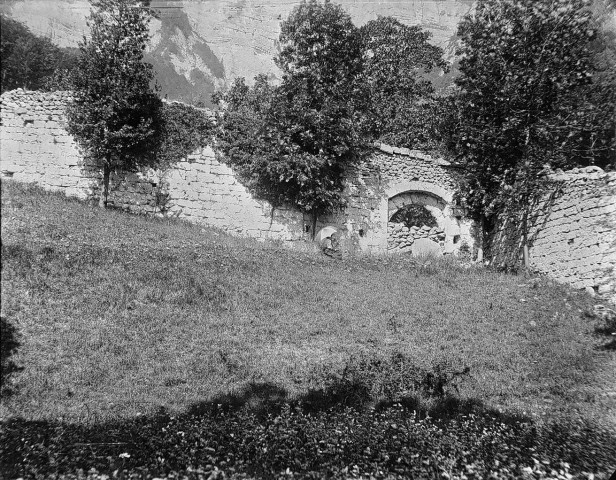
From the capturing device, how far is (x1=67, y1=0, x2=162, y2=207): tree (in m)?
13.0

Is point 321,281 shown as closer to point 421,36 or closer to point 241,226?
point 241,226

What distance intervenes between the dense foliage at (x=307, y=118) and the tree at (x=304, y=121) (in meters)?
0.03

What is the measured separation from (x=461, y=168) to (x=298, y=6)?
725 cm

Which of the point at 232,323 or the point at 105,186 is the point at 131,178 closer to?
the point at 105,186

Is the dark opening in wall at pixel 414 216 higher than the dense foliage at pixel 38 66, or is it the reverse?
the dense foliage at pixel 38 66

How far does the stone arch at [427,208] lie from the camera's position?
50.6ft

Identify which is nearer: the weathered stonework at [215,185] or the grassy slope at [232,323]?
the grassy slope at [232,323]

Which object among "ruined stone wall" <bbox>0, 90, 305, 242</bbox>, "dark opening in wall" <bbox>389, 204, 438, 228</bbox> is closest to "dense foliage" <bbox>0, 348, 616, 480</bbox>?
"ruined stone wall" <bbox>0, 90, 305, 242</bbox>

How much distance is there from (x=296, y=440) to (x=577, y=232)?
30.7 feet

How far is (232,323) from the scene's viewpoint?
773cm

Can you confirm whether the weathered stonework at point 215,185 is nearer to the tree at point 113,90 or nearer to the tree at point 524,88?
the tree at point 113,90

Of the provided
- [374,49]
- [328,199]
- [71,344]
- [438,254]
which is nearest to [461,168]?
[438,254]

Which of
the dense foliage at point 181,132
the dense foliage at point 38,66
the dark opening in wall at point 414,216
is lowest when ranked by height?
the dark opening in wall at point 414,216

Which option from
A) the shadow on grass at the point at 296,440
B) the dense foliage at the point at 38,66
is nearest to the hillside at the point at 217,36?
the dense foliage at the point at 38,66
